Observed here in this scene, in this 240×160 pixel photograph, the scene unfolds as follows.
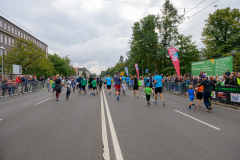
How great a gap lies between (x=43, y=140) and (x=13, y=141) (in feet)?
2.16

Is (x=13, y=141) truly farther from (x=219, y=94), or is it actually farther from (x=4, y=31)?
(x=4, y=31)

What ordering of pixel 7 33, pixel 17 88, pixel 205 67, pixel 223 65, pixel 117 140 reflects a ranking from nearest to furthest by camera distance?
1. pixel 117 140
2. pixel 223 65
3. pixel 17 88
4. pixel 205 67
5. pixel 7 33

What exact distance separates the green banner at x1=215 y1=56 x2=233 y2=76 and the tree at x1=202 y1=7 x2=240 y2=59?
61.3 feet

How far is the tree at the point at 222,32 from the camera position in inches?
1215

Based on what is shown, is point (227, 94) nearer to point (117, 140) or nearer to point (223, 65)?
point (223, 65)

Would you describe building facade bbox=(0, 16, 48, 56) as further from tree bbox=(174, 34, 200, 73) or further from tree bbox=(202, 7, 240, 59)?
tree bbox=(202, 7, 240, 59)

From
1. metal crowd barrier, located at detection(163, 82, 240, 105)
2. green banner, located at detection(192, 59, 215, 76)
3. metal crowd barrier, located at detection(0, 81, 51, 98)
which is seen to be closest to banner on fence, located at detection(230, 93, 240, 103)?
metal crowd barrier, located at detection(163, 82, 240, 105)

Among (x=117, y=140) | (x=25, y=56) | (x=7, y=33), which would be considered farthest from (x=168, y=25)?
(x=7, y=33)

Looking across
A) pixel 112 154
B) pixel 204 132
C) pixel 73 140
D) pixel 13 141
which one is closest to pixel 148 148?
pixel 112 154

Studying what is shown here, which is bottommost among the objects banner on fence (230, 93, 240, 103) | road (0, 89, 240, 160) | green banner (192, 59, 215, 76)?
road (0, 89, 240, 160)

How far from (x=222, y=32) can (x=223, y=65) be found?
22.2 metres

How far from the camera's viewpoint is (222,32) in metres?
32.4

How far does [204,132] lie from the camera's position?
181 inches

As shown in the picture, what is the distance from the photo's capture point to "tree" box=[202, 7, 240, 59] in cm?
3086
